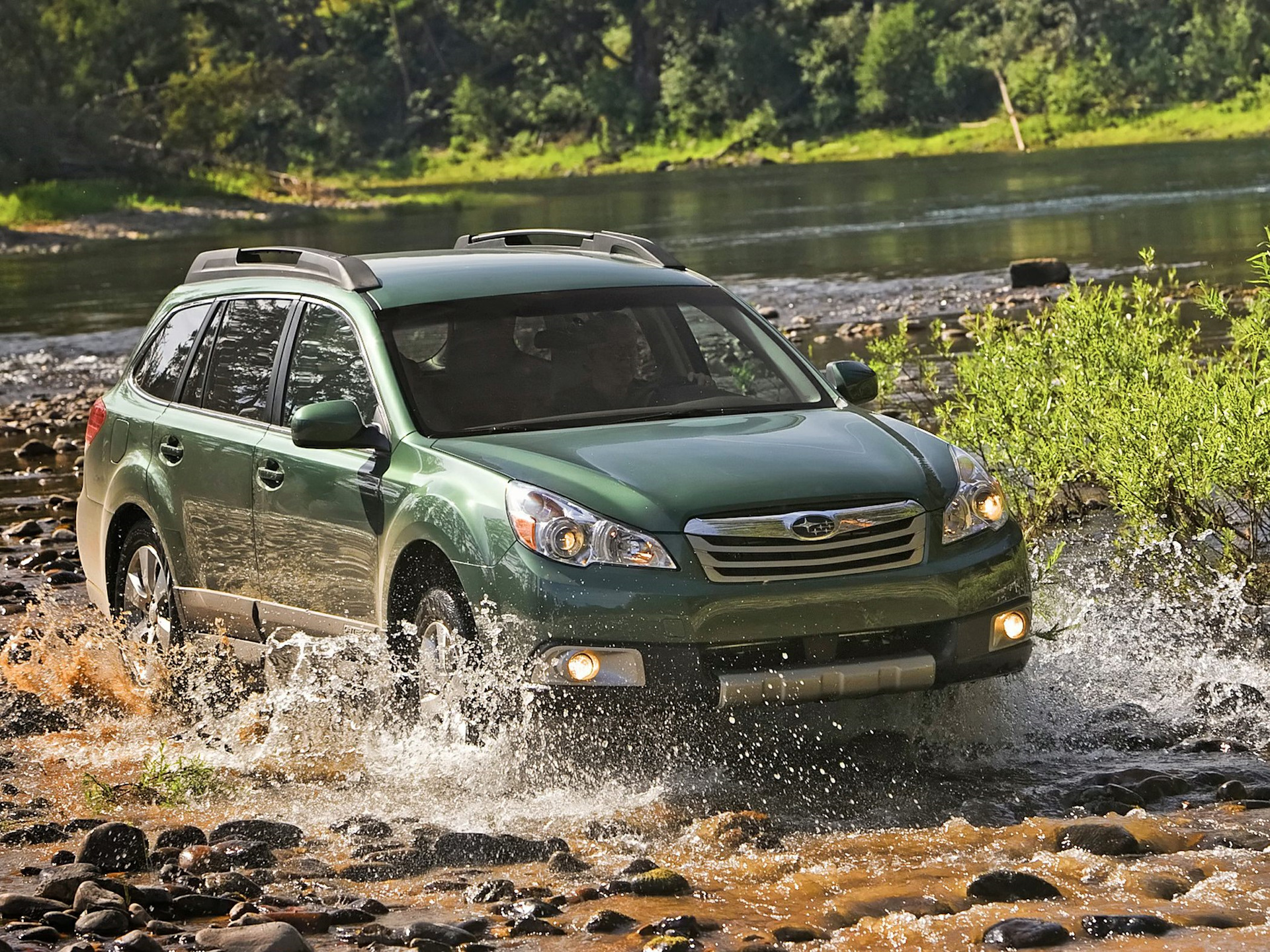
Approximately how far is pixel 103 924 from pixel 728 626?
→ 80.3 inches

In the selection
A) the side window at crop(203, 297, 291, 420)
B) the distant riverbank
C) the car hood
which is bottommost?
the distant riverbank

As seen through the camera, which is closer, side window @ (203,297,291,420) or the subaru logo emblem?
the subaru logo emblem

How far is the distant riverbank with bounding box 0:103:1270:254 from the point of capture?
63.5 metres

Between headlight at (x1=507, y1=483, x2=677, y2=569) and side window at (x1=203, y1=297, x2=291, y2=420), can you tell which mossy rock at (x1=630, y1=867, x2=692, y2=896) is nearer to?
headlight at (x1=507, y1=483, x2=677, y2=569)

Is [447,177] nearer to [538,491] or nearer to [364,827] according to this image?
[538,491]

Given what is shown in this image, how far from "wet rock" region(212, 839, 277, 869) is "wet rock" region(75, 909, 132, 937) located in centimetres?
74

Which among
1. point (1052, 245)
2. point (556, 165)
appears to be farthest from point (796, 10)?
point (1052, 245)

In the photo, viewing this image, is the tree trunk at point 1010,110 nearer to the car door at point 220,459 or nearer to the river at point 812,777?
the river at point 812,777

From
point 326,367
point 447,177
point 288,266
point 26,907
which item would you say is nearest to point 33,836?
point 26,907

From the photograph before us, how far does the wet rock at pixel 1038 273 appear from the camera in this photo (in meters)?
29.0

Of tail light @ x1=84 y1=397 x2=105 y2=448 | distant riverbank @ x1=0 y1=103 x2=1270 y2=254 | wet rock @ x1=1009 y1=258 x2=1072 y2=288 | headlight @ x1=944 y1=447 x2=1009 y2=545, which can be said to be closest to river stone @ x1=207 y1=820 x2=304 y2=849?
headlight @ x1=944 y1=447 x2=1009 y2=545

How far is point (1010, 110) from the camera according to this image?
9644 cm

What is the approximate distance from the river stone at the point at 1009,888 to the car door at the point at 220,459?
3.44 metres

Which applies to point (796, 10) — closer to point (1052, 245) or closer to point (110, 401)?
point (1052, 245)
